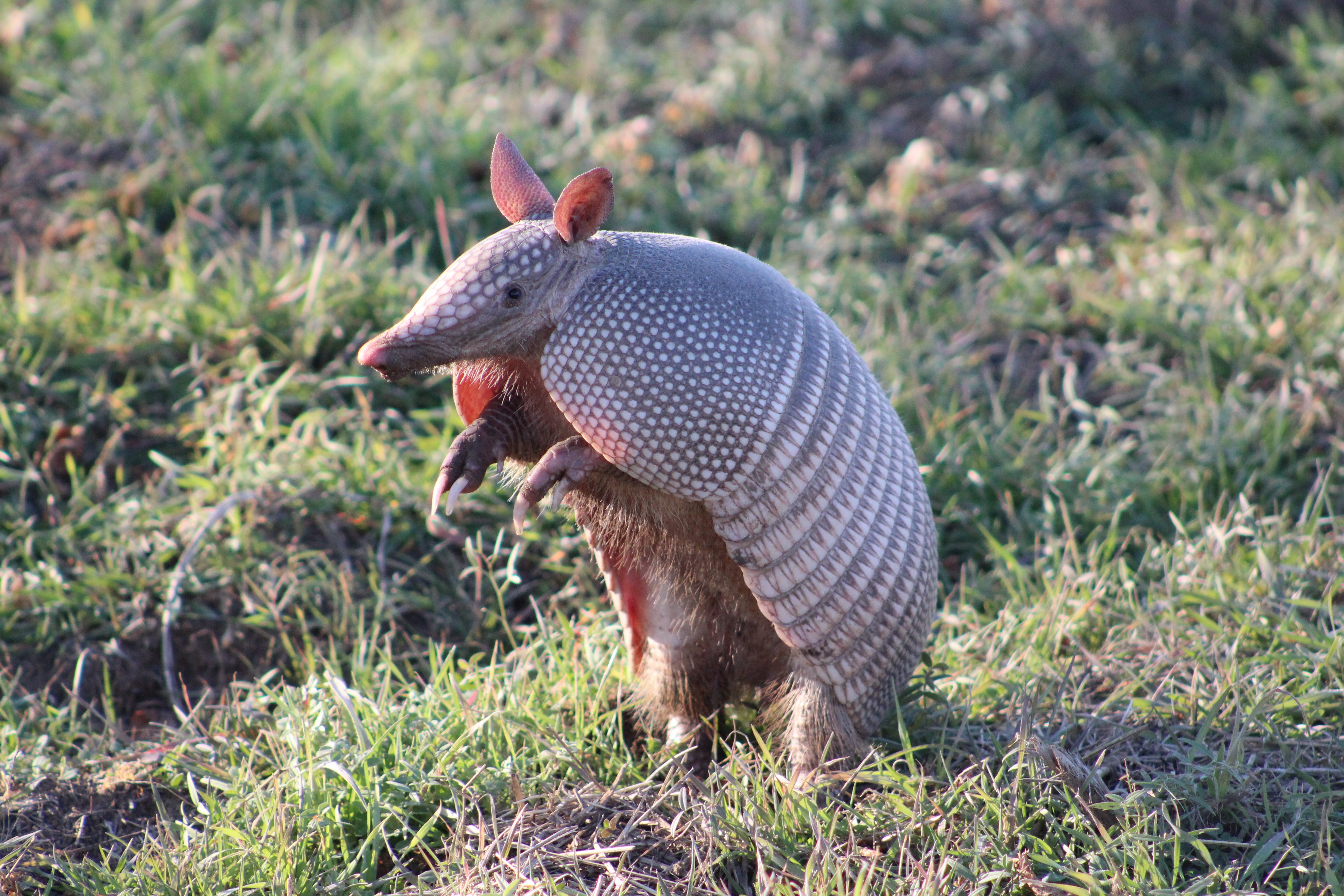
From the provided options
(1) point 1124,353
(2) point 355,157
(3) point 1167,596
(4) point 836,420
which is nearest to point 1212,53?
(1) point 1124,353

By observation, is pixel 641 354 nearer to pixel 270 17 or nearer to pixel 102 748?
pixel 102 748

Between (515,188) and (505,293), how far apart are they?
16.9 inches

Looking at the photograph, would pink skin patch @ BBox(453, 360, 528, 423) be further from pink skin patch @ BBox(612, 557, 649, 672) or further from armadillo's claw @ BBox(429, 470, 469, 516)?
pink skin patch @ BBox(612, 557, 649, 672)

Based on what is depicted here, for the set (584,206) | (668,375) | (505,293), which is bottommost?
(668,375)

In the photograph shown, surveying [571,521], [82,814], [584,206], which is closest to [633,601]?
[571,521]

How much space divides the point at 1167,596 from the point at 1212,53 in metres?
4.88

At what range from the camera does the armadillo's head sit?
113 inches

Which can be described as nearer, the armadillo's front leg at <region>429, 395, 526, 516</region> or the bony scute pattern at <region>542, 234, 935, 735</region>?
the bony scute pattern at <region>542, 234, 935, 735</region>

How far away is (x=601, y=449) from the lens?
2865 mm

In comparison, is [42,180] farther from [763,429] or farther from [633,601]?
[763,429]

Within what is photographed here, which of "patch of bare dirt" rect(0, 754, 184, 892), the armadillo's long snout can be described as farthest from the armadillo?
"patch of bare dirt" rect(0, 754, 184, 892)

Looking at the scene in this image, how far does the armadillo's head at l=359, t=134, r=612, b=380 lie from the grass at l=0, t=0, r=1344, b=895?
1.07 m

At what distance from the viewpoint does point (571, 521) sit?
157 inches

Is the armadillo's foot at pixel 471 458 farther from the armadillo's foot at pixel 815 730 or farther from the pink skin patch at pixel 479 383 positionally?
the armadillo's foot at pixel 815 730
